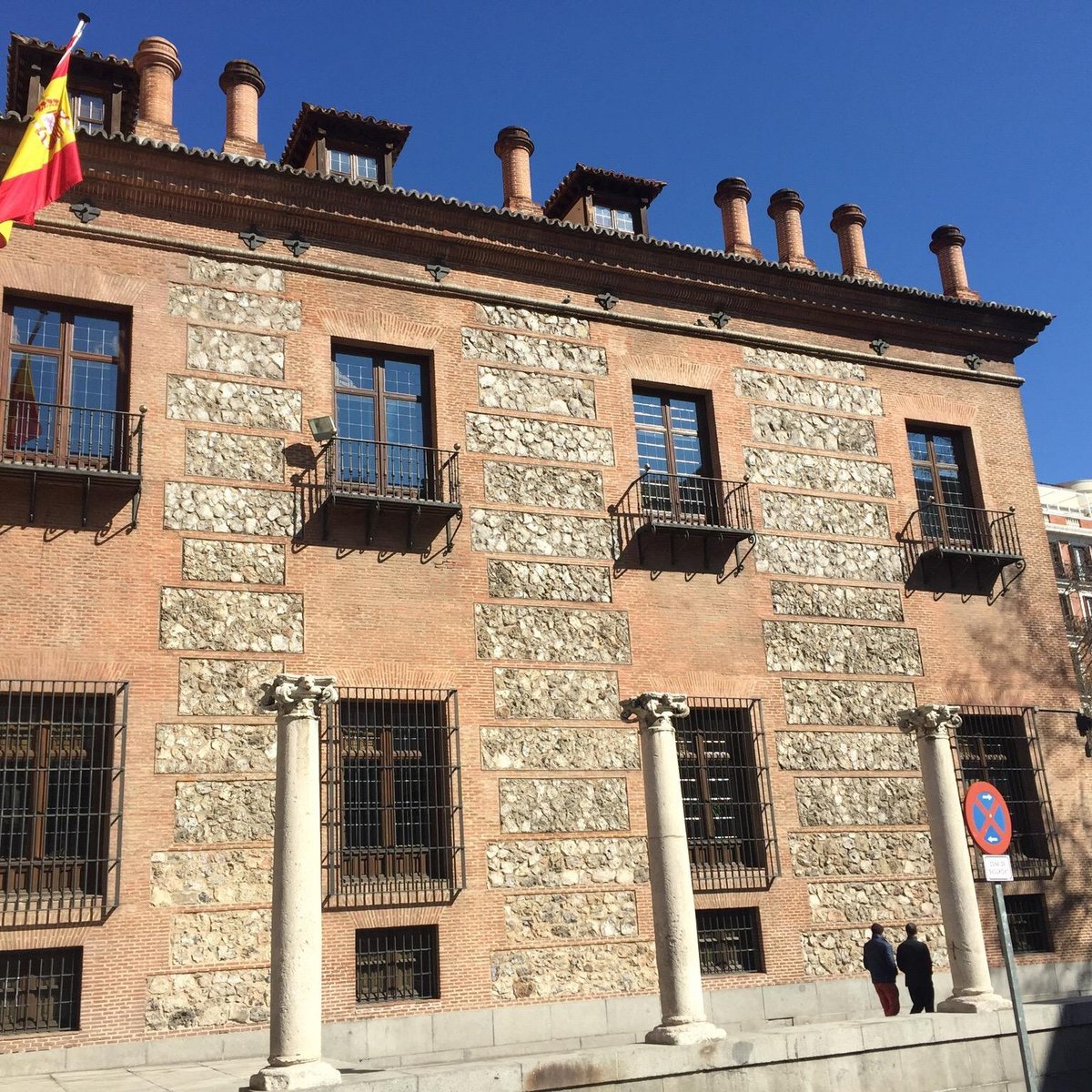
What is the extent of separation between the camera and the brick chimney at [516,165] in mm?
18000

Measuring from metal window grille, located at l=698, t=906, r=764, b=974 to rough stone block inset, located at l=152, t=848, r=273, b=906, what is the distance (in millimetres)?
5777

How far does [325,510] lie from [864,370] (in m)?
9.55

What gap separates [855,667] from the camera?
17516 millimetres

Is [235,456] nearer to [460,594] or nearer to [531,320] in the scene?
[460,594]

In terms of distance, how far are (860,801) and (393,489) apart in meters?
7.87

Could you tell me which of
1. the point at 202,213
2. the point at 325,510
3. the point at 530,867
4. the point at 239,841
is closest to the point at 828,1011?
the point at 530,867

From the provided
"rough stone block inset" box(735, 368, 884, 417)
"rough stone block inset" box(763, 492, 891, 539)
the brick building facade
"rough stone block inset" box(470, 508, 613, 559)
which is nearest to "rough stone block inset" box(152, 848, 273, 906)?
the brick building facade

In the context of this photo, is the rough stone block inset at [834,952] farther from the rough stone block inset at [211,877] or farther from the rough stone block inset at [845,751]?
the rough stone block inset at [211,877]

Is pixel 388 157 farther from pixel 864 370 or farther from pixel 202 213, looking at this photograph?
pixel 864 370

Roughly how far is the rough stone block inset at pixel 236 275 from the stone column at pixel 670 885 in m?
7.49

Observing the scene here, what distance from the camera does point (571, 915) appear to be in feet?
48.3

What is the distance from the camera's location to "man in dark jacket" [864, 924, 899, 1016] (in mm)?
14188

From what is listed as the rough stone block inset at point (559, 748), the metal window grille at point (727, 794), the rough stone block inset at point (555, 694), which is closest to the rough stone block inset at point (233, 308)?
the rough stone block inset at point (555, 694)

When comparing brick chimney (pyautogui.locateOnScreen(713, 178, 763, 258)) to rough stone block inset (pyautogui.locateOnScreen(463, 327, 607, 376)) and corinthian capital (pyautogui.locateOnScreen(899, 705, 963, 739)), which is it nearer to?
rough stone block inset (pyautogui.locateOnScreen(463, 327, 607, 376))
